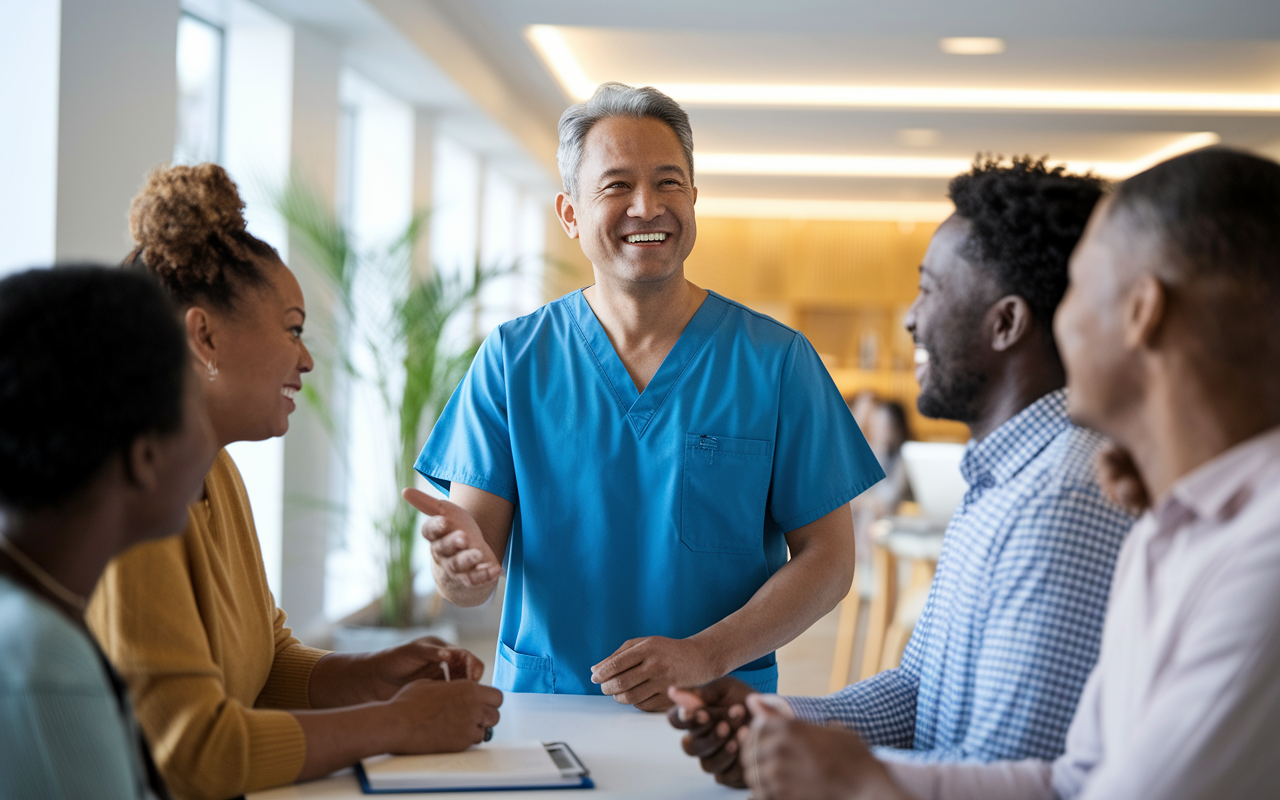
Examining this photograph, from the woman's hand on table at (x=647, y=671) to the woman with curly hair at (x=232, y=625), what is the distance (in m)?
→ 0.20

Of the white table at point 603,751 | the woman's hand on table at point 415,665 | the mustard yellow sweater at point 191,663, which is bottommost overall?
the white table at point 603,751

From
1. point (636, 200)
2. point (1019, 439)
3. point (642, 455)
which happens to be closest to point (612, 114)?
point (636, 200)

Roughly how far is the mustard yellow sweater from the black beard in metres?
0.91

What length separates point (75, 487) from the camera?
2.96 feet

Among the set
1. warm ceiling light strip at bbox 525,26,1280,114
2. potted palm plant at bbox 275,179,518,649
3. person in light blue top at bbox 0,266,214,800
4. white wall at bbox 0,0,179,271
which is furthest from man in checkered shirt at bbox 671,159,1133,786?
warm ceiling light strip at bbox 525,26,1280,114

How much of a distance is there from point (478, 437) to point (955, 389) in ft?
3.07

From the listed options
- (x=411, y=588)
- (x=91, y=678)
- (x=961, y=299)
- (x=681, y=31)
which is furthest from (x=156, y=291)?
(x=681, y=31)

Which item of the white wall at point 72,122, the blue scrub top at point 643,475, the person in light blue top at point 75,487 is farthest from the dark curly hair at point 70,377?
the white wall at point 72,122

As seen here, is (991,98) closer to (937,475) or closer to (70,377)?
(937,475)

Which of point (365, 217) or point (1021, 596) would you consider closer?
point (1021, 596)

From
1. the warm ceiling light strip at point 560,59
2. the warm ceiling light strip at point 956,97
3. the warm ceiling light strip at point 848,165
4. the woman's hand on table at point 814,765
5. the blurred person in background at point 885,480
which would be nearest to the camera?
the woman's hand on table at point 814,765

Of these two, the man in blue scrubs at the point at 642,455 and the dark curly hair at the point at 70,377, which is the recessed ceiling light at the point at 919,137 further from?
the dark curly hair at the point at 70,377

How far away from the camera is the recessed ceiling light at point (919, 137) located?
741cm

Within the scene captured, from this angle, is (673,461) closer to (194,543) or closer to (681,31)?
(194,543)
